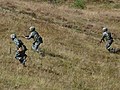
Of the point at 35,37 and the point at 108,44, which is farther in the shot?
the point at 108,44

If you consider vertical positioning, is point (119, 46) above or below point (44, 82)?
below

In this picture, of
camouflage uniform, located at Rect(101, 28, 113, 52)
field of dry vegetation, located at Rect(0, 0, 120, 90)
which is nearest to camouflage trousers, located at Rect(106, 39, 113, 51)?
camouflage uniform, located at Rect(101, 28, 113, 52)

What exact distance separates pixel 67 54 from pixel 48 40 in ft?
14.1

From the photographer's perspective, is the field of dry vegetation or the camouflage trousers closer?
the field of dry vegetation

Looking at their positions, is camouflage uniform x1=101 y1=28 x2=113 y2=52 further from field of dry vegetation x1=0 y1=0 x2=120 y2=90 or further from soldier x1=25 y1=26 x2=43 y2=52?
soldier x1=25 y1=26 x2=43 y2=52

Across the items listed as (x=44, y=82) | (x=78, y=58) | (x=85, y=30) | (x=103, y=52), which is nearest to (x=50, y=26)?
(x=85, y=30)

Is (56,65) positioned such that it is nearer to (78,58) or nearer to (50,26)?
(78,58)

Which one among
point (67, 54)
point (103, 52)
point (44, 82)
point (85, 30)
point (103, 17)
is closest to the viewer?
point (44, 82)

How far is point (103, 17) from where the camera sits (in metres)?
47.3

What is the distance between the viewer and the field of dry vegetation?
20484 mm

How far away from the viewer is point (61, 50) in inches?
1185

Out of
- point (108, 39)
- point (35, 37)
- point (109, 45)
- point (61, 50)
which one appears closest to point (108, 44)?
point (109, 45)

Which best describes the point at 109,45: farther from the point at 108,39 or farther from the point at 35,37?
the point at 35,37

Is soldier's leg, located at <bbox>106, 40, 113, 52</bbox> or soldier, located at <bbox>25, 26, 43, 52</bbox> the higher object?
soldier, located at <bbox>25, 26, 43, 52</bbox>
